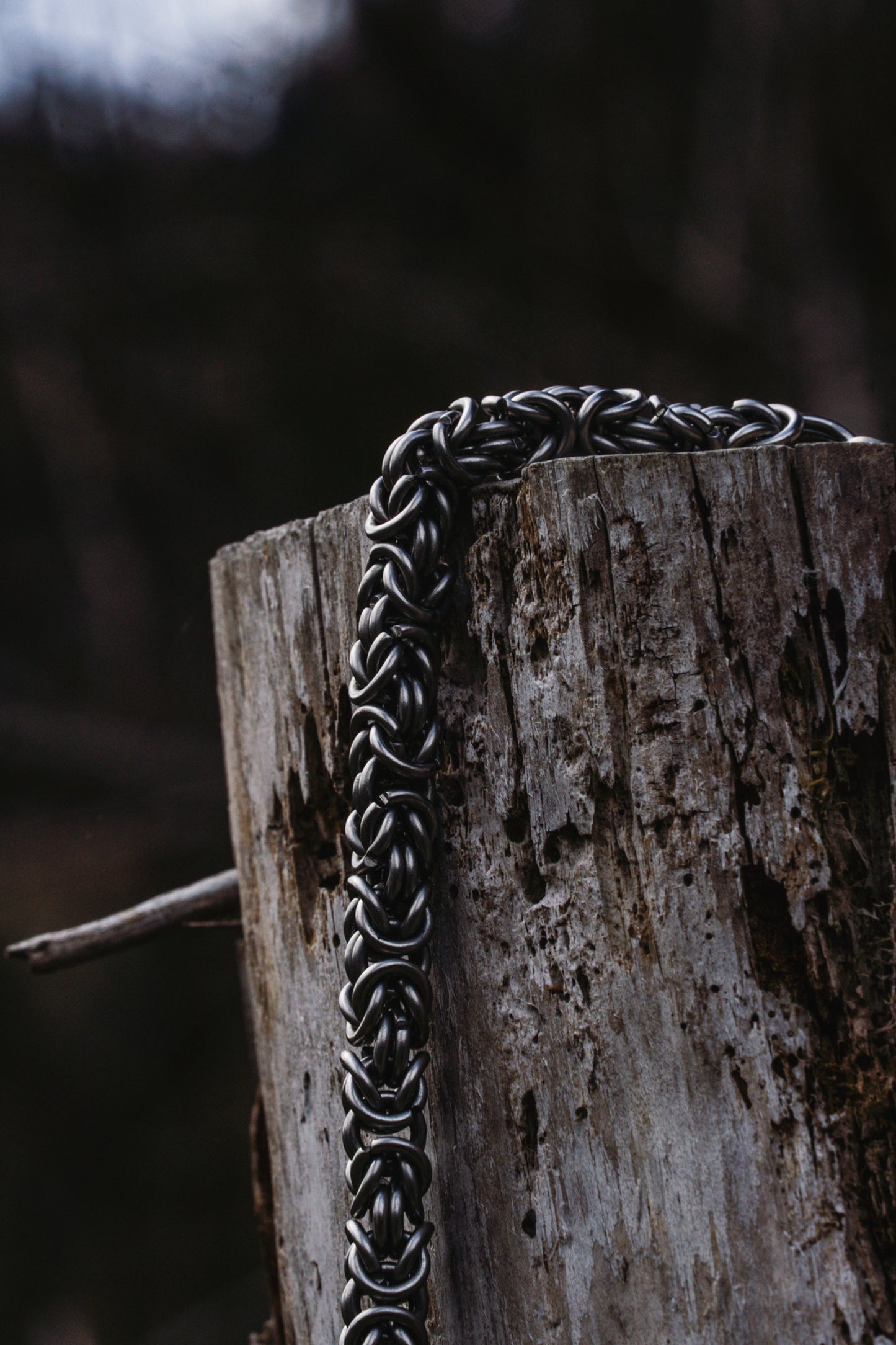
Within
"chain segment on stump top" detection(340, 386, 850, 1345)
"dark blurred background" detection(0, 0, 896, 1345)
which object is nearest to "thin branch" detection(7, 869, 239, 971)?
"chain segment on stump top" detection(340, 386, 850, 1345)

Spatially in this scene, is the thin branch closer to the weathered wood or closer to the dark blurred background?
the weathered wood

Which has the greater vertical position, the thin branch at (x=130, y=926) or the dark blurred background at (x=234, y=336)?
the dark blurred background at (x=234, y=336)

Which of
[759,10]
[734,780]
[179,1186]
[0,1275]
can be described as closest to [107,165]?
[759,10]

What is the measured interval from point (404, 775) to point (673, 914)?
185mm

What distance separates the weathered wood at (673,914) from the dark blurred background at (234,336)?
5.47 feet

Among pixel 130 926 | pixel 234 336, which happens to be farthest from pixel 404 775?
pixel 234 336

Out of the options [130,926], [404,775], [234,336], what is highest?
[234,336]

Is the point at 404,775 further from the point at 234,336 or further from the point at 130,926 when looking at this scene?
the point at 234,336

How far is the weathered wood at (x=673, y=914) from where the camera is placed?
0.52m

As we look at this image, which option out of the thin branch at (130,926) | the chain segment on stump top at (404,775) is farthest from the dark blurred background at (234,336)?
the chain segment on stump top at (404,775)

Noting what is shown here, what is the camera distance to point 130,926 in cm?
107

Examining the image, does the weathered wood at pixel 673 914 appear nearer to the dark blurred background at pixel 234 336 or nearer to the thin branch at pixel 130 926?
the thin branch at pixel 130 926

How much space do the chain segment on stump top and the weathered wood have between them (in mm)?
30

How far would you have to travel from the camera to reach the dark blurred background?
2141 mm
